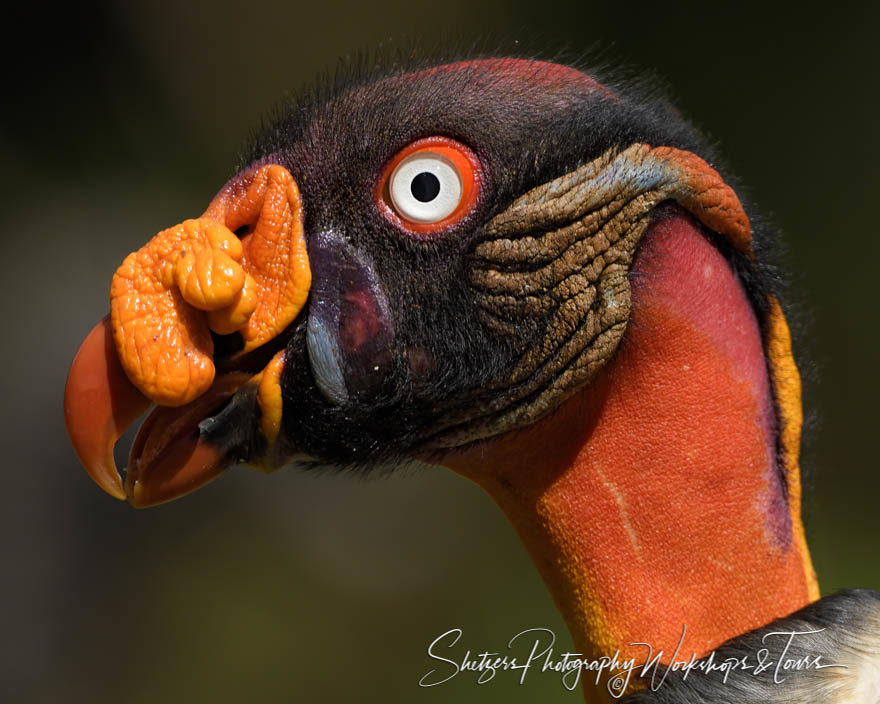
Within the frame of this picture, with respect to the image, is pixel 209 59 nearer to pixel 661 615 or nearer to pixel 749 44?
pixel 749 44

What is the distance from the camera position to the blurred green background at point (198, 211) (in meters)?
6.12

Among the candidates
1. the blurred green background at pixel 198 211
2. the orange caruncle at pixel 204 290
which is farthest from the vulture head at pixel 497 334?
the blurred green background at pixel 198 211

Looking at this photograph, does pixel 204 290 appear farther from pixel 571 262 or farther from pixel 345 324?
pixel 571 262

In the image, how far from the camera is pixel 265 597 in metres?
6.76

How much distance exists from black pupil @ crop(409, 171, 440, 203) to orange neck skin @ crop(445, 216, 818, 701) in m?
0.44

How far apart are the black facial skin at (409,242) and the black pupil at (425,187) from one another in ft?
0.24

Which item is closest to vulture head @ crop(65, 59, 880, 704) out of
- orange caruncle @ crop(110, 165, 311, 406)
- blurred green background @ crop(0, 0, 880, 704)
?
orange caruncle @ crop(110, 165, 311, 406)

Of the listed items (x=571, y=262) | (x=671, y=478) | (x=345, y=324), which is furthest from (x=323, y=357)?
(x=671, y=478)

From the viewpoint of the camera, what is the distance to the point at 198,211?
21.7 feet

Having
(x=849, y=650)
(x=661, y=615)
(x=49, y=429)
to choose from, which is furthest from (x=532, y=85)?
(x=49, y=429)

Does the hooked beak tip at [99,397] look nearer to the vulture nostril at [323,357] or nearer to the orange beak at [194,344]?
the orange beak at [194,344]

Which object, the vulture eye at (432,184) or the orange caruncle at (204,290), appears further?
the vulture eye at (432,184)

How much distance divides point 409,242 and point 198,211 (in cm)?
523

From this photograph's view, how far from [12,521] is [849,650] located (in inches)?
223
